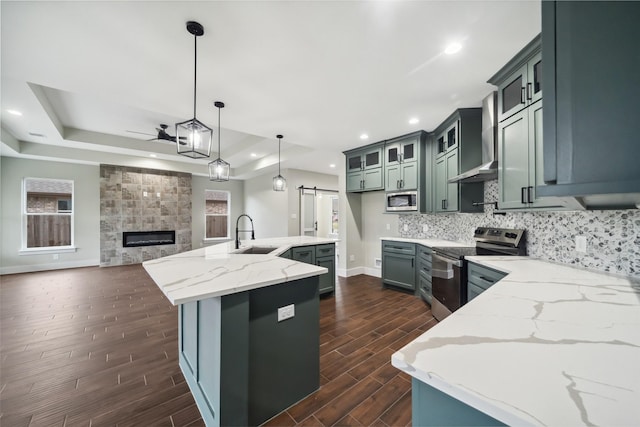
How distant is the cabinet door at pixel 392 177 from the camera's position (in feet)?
13.8

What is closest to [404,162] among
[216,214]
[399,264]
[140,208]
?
[399,264]

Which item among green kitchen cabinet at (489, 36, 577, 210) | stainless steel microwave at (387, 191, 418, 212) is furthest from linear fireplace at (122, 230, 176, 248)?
green kitchen cabinet at (489, 36, 577, 210)

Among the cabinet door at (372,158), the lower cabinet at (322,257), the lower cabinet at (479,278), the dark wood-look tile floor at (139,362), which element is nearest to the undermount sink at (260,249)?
the lower cabinet at (322,257)

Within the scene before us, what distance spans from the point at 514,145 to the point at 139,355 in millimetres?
4070

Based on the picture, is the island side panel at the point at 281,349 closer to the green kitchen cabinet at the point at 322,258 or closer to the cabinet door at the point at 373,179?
the green kitchen cabinet at the point at 322,258

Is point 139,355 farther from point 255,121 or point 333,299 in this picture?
point 255,121

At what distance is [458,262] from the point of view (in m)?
2.54

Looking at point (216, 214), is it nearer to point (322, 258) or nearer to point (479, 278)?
point (322, 258)

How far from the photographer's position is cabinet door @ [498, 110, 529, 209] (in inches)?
82.5

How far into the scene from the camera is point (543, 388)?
1.82ft

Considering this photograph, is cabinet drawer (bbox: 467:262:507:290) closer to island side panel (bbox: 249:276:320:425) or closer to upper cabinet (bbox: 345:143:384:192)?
island side panel (bbox: 249:276:320:425)

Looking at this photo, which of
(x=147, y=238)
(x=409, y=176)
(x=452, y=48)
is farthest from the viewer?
(x=147, y=238)

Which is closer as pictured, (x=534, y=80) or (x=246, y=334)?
(x=246, y=334)

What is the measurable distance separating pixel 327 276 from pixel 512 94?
3.20m
